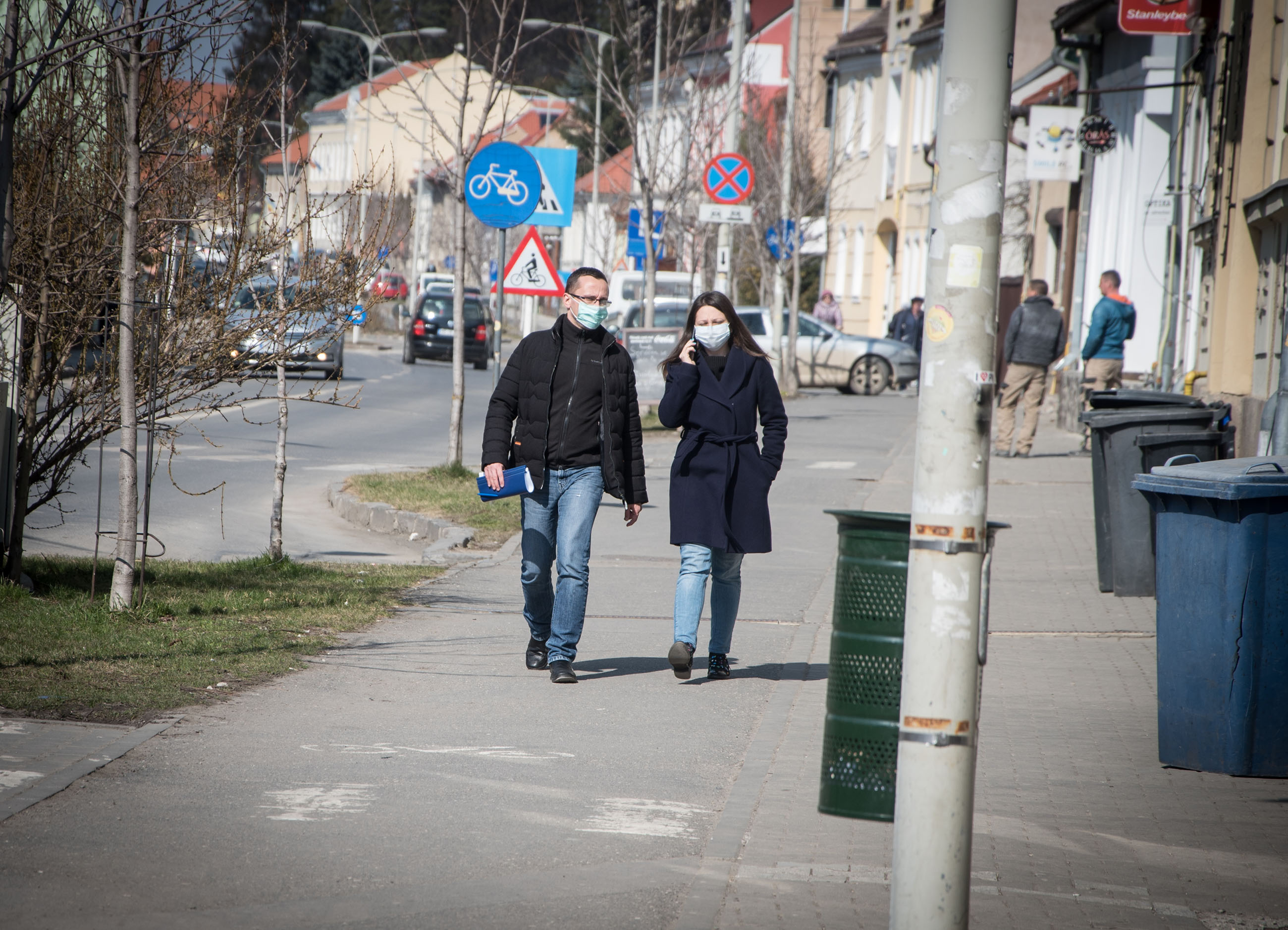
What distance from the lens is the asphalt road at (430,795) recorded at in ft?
14.0

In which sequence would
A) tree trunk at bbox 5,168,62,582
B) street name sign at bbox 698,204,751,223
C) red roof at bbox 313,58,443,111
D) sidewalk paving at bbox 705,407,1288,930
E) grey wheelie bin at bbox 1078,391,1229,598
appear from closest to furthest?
sidewalk paving at bbox 705,407,1288,930 < tree trunk at bbox 5,168,62,582 < grey wheelie bin at bbox 1078,391,1229,598 < red roof at bbox 313,58,443,111 < street name sign at bbox 698,204,751,223

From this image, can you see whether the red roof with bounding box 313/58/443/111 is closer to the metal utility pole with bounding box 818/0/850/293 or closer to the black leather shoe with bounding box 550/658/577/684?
the metal utility pole with bounding box 818/0/850/293

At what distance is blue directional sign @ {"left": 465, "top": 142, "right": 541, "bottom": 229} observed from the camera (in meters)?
14.0

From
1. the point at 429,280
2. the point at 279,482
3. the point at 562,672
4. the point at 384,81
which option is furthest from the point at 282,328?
the point at 429,280

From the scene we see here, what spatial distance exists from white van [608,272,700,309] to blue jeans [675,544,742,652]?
28985 mm

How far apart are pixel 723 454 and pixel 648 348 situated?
15946mm

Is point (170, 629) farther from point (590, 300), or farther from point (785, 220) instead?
point (785, 220)

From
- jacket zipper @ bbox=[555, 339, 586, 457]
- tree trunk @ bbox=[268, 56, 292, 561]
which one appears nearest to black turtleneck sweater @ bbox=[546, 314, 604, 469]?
jacket zipper @ bbox=[555, 339, 586, 457]

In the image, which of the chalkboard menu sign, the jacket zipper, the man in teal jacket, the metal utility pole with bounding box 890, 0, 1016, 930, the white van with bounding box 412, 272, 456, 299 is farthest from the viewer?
the white van with bounding box 412, 272, 456, 299

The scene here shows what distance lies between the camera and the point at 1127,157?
23516 millimetres

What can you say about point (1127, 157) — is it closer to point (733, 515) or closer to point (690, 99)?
point (690, 99)

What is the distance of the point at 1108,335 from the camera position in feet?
61.0

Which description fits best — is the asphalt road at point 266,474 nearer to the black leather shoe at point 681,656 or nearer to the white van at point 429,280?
the black leather shoe at point 681,656

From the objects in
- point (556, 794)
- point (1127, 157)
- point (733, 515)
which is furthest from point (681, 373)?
point (1127, 157)
